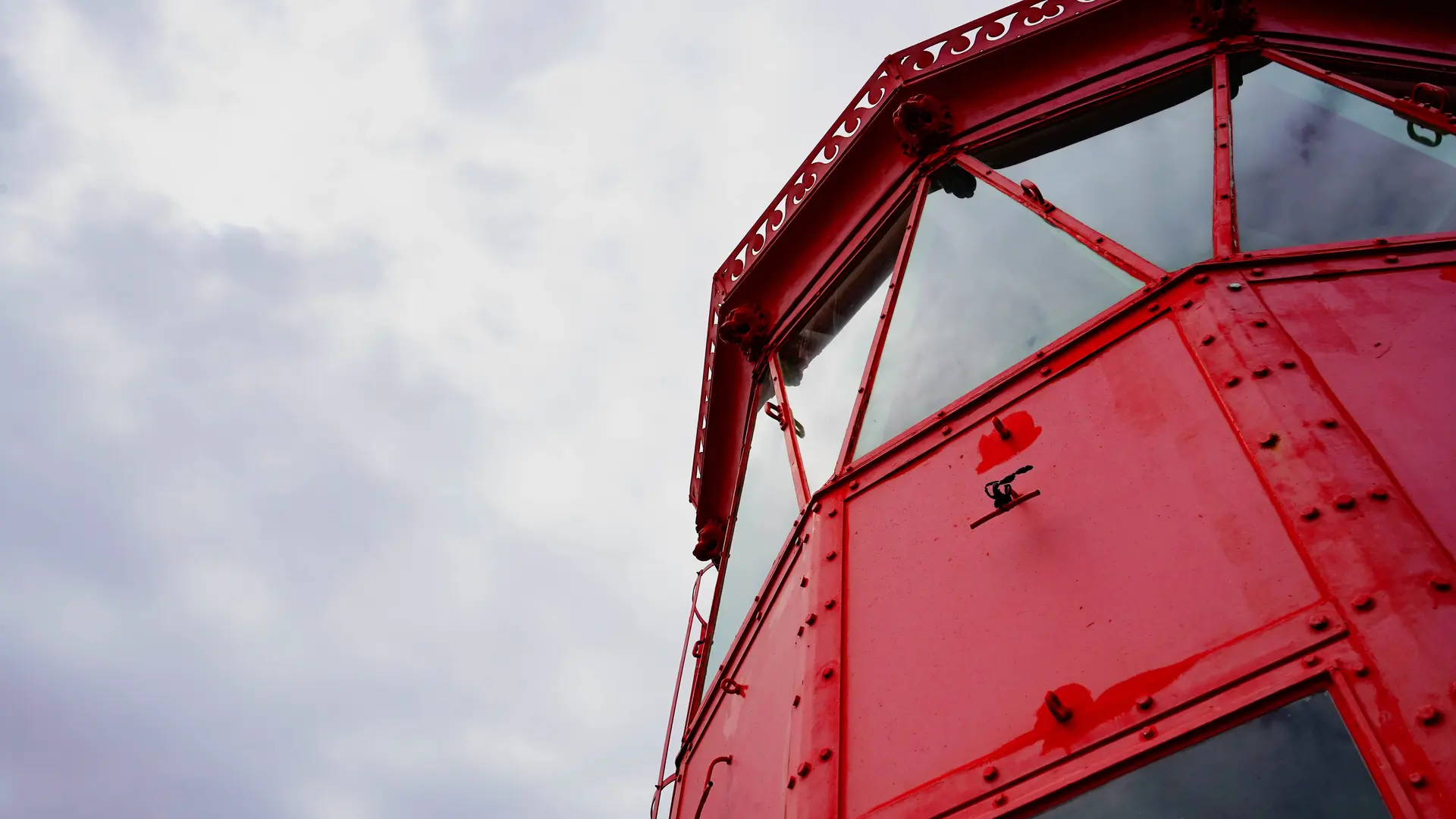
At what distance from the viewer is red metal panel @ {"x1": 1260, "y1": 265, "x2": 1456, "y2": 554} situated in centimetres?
297

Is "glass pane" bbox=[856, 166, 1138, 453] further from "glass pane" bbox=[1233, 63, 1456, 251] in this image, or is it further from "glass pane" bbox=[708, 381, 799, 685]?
"glass pane" bbox=[708, 381, 799, 685]

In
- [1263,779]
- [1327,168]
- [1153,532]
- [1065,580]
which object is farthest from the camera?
[1327,168]

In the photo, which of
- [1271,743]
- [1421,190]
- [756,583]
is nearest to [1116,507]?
[1271,743]

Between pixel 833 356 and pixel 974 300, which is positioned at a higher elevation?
pixel 833 356

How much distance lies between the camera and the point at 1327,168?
4547 millimetres

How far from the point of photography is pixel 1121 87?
578 centimetres

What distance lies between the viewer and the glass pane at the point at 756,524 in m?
5.60

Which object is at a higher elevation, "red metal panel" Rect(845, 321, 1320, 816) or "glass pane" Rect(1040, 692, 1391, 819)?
"red metal panel" Rect(845, 321, 1320, 816)

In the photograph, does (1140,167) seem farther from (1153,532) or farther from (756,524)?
(756,524)

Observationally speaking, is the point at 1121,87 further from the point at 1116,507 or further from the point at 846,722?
the point at 846,722

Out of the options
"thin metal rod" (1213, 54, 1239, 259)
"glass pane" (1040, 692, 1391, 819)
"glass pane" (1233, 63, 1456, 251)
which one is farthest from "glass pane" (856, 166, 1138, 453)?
"glass pane" (1040, 692, 1391, 819)

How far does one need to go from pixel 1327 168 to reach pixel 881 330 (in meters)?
2.02

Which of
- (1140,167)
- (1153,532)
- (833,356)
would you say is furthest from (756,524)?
(1153,532)

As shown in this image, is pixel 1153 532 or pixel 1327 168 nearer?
pixel 1153 532
